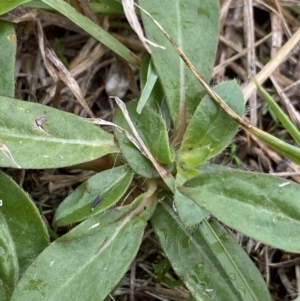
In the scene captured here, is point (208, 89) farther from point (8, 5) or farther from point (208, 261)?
point (8, 5)

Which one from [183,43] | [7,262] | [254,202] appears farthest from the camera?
[183,43]

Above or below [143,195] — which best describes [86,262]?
below

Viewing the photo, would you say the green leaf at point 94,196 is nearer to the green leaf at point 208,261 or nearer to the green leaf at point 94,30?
the green leaf at point 208,261

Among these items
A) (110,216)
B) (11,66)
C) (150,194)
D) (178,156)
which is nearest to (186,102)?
(178,156)

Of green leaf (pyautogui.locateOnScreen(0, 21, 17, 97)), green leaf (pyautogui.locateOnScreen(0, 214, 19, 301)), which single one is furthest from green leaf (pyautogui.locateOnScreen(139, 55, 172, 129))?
green leaf (pyautogui.locateOnScreen(0, 214, 19, 301))

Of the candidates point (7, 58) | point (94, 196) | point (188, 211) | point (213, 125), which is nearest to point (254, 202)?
point (188, 211)

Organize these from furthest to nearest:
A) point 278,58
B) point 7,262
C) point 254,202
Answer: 1. point 278,58
2. point 7,262
3. point 254,202

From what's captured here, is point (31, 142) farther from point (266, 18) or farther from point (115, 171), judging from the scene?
point (266, 18)
